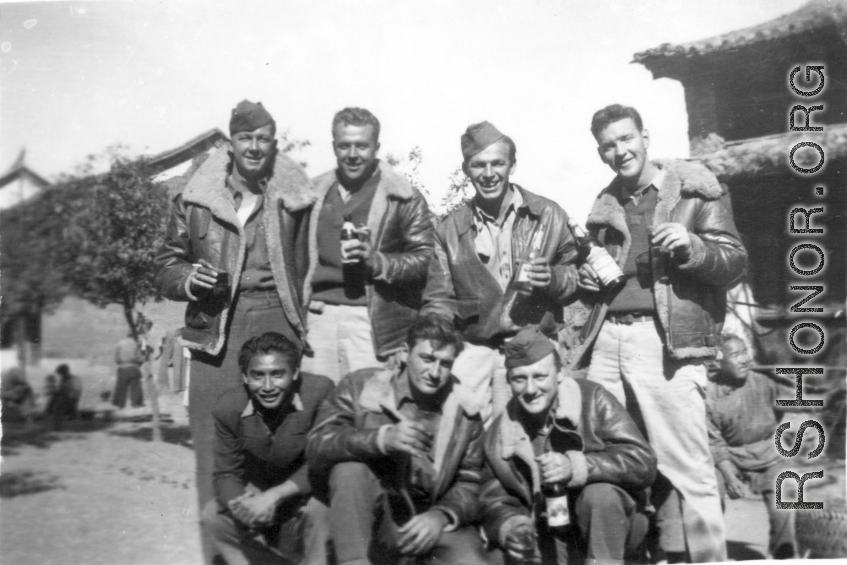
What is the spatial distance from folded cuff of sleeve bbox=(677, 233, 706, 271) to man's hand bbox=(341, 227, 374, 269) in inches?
65.5

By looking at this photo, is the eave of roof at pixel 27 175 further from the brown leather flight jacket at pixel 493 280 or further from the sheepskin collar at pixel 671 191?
the sheepskin collar at pixel 671 191

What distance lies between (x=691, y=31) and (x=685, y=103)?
42cm

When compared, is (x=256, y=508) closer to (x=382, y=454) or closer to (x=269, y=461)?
(x=269, y=461)

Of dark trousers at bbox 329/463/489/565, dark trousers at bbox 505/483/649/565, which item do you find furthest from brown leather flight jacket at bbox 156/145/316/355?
dark trousers at bbox 505/483/649/565

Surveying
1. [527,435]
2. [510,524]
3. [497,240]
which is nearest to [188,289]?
[497,240]

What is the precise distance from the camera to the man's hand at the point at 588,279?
168 inches

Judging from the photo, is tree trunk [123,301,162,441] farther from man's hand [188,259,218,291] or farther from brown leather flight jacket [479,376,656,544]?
brown leather flight jacket [479,376,656,544]

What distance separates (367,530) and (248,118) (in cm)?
226

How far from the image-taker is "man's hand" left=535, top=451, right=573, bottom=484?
3.69 m

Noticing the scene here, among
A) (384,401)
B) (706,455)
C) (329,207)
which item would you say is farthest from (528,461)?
(329,207)

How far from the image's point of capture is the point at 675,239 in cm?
416

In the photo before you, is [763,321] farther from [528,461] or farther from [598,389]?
[528,461]

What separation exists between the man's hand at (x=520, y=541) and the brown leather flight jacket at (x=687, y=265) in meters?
1.06

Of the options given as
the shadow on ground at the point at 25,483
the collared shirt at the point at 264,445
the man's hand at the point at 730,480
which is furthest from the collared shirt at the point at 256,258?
the man's hand at the point at 730,480
